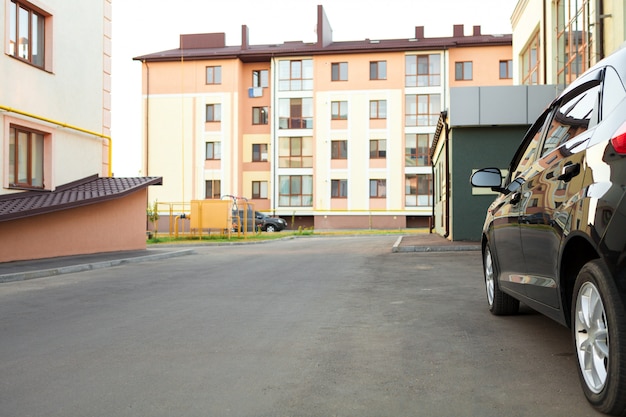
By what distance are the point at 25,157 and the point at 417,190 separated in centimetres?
3444

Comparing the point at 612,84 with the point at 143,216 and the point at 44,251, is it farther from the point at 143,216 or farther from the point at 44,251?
the point at 143,216

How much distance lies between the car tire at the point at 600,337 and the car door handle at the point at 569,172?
565 millimetres

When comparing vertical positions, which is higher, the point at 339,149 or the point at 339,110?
the point at 339,110

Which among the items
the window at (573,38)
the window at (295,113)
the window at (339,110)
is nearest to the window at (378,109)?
the window at (339,110)

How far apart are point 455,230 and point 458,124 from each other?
313 cm

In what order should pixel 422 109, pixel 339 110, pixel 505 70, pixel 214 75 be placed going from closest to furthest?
1. pixel 505 70
2. pixel 422 109
3. pixel 339 110
4. pixel 214 75

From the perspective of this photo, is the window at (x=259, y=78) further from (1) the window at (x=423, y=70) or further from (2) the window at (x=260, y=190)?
(1) the window at (x=423, y=70)

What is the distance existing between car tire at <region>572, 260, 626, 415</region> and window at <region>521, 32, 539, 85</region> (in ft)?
61.2

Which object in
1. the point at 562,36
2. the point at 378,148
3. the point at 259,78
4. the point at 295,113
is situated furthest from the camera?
the point at 259,78

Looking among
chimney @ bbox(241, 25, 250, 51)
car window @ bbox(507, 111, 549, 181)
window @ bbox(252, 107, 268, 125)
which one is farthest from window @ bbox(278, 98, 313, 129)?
car window @ bbox(507, 111, 549, 181)

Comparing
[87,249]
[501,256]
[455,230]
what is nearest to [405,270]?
[501,256]

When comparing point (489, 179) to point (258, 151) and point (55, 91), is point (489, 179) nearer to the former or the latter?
point (55, 91)

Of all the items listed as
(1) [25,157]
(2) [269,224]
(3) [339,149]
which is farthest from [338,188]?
(1) [25,157]

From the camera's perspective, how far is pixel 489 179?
224 inches
